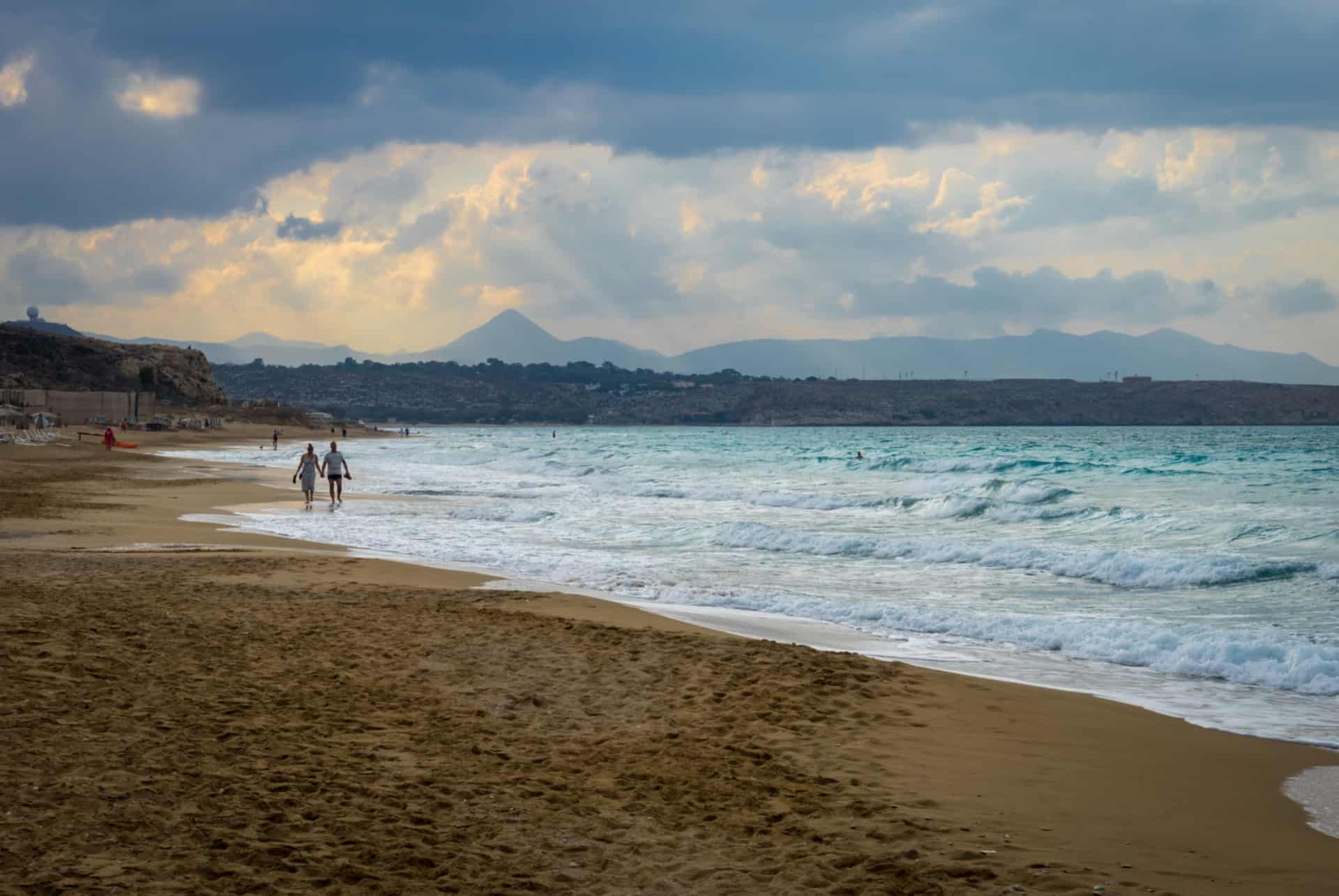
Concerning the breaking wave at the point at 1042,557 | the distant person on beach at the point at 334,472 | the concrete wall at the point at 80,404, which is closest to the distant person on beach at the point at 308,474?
the distant person on beach at the point at 334,472

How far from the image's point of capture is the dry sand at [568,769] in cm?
405

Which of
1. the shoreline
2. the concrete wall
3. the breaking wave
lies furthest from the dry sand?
the concrete wall

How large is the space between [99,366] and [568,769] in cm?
14010

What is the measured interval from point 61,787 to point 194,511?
60.0 feet

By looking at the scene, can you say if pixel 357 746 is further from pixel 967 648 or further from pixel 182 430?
pixel 182 430

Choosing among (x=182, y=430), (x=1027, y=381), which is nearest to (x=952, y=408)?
(x=1027, y=381)

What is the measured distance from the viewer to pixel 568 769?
5.40 metres

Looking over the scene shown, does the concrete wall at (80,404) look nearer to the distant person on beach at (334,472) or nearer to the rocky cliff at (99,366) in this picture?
the rocky cliff at (99,366)

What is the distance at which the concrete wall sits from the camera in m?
83.9

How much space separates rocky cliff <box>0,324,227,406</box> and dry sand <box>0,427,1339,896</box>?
422 ft

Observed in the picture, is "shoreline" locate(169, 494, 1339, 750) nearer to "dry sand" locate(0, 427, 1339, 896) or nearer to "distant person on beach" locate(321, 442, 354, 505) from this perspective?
"dry sand" locate(0, 427, 1339, 896)

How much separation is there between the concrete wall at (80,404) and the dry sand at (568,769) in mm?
85274

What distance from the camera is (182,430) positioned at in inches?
3568

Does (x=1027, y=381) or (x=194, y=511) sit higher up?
(x=1027, y=381)
